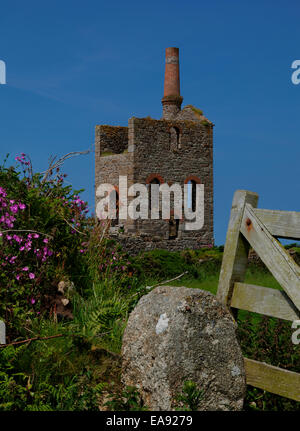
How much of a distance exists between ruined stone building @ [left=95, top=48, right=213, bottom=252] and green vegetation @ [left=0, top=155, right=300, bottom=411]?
15758 mm

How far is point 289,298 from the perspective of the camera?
4152 mm

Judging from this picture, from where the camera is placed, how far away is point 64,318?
641 cm

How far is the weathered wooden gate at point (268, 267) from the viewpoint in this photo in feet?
13.5

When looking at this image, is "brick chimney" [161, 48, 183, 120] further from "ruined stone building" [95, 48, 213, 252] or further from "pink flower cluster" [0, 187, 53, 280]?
"pink flower cluster" [0, 187, 53, 280]

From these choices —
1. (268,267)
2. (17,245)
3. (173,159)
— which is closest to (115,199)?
(173,159)

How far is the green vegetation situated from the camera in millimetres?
4254

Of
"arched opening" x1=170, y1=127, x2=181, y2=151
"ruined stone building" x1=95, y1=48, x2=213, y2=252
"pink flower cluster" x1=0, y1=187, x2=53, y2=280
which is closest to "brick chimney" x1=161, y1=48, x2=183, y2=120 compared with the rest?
"ruined stone building" x1=95, y1=48, x2=213, y2=252

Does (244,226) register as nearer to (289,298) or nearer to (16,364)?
(289,298)

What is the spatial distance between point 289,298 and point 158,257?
38.2 feet

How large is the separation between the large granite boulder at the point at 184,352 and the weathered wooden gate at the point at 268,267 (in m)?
0.31

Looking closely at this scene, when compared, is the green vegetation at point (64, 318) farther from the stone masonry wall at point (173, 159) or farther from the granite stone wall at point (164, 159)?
the stone masonry wall at point (173, 159)

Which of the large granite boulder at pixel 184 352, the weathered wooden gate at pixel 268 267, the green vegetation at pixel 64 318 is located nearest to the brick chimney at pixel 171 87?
the green vegetation at pixel 64 318

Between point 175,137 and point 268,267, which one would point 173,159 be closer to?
point 175,137

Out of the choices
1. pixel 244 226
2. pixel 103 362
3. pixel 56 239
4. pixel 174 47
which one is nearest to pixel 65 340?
pixel 103 362
